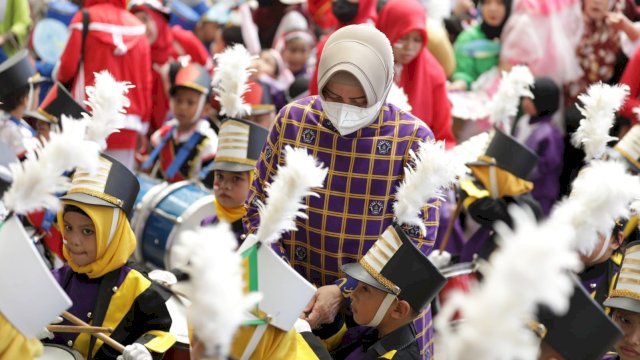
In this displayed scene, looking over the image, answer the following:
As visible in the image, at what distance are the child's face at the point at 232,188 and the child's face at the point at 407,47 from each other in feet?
5.09

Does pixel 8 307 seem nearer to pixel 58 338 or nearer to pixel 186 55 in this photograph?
pixel 58 338

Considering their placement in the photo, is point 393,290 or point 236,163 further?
point 236,163

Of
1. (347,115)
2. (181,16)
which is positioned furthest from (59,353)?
(181,16)

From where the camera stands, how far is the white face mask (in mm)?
3293

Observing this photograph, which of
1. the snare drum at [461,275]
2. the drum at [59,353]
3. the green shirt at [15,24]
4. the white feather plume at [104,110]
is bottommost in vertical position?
the snare drum at [461,275]

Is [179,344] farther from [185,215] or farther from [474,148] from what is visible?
[474,148]

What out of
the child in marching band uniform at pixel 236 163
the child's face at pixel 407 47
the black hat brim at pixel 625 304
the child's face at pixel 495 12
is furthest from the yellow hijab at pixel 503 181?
the child's face at pixel 495 12

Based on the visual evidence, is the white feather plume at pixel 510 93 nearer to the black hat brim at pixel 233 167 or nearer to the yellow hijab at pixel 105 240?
the black hat brim at pixel 233 167

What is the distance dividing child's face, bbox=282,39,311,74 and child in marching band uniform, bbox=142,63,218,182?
2254 mm

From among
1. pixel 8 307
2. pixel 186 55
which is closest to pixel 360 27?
pixel 8 307

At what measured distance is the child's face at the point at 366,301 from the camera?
3203mm

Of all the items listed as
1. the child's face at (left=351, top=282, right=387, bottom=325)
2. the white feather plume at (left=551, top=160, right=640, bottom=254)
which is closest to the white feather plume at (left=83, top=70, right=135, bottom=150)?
the child's face at (left=351, top=282, right=387, bottom=325)

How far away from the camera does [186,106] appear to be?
6.22 m

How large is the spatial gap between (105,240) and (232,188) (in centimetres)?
122
